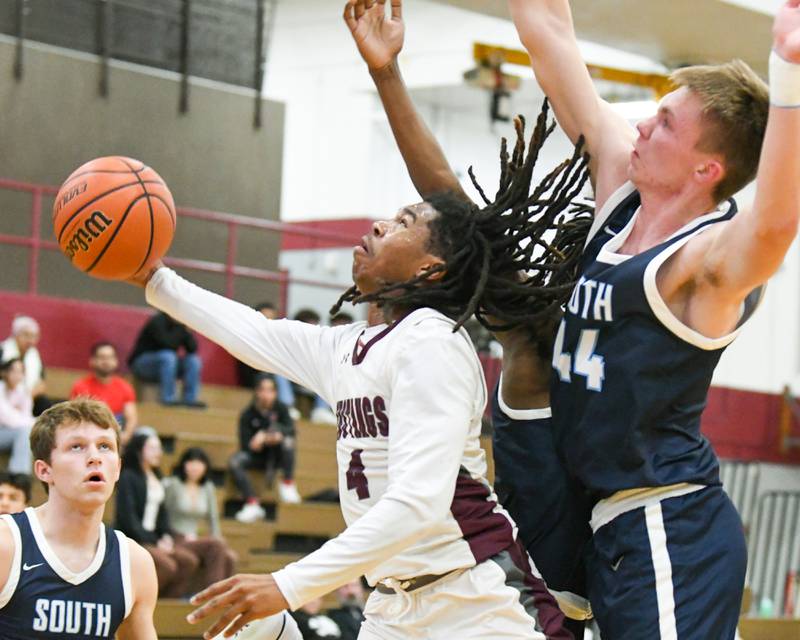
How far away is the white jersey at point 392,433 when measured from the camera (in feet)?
8.48

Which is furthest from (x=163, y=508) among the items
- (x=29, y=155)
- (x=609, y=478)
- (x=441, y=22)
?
(x=441, y=22)

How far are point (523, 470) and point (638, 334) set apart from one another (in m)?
0.55

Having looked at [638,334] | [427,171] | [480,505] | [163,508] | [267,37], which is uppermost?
[267,37]

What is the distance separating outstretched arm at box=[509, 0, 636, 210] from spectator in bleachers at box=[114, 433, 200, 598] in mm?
5816

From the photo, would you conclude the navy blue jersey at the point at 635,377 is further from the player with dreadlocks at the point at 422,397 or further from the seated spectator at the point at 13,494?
the seated spectator at the point at 13,494

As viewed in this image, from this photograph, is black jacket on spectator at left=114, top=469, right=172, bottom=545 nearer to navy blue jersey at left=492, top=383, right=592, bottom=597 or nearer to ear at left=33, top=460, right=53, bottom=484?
ear at left=33, top=460, right=53, bottom=484

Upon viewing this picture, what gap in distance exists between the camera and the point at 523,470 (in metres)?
3.11

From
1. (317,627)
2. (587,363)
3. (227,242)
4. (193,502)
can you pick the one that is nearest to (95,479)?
(587,363)

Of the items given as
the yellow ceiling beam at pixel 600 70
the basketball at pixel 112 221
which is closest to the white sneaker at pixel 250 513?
the yellow ceiling beam at pixel 600 70

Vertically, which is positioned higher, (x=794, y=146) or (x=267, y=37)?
(x=267, y=37)

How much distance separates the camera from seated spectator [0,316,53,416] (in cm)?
924

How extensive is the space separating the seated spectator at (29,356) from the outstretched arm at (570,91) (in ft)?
21.8

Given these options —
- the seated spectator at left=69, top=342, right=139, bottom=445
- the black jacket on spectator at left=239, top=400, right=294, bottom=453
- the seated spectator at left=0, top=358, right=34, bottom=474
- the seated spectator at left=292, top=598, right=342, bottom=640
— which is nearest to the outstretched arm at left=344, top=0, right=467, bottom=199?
the seated spectator at left=292, top=598, right=342, bottom=640

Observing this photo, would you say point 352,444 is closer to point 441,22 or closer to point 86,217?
point 86,217
